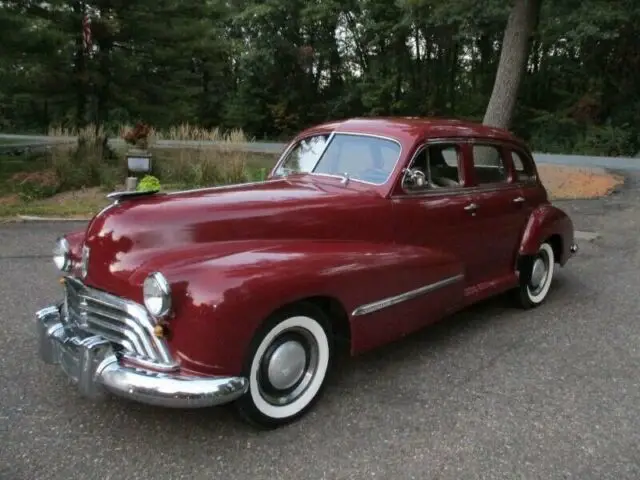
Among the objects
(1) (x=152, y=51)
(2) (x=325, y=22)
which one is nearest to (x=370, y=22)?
(2) (x=325, y=22)

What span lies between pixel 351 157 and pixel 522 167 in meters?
2.01

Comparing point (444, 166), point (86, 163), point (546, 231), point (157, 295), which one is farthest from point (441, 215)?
point (86, 163)

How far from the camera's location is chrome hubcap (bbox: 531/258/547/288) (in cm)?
550

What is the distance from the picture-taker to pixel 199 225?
3422 millimetres

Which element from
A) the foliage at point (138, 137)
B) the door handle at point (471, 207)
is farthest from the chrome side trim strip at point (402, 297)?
the foliage at point (138, 137)

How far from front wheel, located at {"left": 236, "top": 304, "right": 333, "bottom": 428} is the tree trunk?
1003 centimetres

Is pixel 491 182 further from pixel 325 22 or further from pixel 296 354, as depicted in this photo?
pixel 325 22

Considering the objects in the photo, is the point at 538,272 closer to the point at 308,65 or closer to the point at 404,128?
the point at 404,128

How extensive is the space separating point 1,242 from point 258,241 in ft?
17.6

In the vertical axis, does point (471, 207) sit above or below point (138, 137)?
below

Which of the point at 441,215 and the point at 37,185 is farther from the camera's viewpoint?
the point at 37,185

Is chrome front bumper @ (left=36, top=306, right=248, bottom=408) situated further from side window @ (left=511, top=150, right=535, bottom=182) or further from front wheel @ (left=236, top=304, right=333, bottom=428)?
side window @ (left=511, top=150, right=535, bottom=182)

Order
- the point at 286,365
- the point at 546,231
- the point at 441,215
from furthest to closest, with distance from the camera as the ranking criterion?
the point at 546,231
the point at 441,215
the point at 286,365

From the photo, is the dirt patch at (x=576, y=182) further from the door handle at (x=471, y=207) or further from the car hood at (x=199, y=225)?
the car hood at (x=199, y=225)
